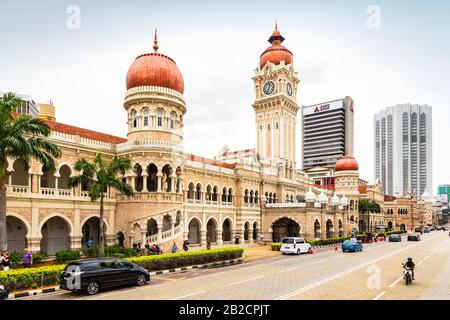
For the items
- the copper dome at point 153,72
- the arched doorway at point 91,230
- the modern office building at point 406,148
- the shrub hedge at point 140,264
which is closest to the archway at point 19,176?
the arched doorway at point 91,230

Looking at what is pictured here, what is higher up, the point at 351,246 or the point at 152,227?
the point at 152,227

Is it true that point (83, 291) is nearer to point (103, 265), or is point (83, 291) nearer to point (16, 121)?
point (103, 265)

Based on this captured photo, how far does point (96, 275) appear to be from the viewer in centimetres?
1503

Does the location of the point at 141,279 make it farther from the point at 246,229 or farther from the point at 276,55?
the point at 276,55

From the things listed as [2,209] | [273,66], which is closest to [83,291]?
[2,209]

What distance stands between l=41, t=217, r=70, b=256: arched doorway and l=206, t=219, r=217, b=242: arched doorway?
16.6 m

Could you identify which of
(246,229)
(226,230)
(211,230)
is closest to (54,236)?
(211,230)

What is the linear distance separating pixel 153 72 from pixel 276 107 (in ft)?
89.0

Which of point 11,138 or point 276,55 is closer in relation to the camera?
point 11,138

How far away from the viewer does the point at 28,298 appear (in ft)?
48.6

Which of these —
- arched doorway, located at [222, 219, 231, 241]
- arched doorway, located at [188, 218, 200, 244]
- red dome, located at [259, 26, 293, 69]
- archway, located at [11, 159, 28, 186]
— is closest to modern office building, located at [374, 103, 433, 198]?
red dome, located at [259, 26, 293, 69]

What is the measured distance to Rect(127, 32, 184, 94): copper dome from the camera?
31391 mm

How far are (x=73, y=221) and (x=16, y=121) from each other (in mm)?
10944
